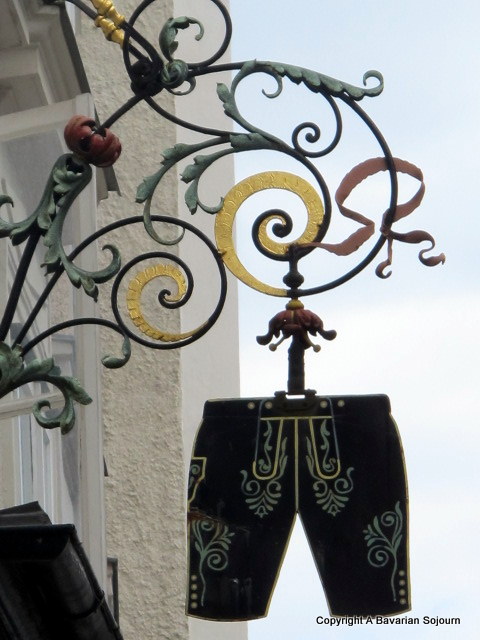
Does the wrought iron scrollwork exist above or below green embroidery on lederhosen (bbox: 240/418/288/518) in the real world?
above

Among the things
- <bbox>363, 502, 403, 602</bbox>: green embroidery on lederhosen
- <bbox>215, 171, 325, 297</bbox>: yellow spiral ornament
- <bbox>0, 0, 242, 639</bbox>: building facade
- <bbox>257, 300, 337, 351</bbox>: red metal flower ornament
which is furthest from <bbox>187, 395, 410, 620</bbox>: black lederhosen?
<bbox>0, 0, 242, 639</bbox>: building facade

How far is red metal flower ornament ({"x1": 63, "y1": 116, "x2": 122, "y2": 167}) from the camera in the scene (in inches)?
222

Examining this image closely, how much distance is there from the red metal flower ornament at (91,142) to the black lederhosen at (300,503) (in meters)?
0.80

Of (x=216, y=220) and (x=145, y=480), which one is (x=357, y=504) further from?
(x=145, y=480)

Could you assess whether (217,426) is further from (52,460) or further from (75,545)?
(52,460)

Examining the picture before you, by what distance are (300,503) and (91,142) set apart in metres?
1.18

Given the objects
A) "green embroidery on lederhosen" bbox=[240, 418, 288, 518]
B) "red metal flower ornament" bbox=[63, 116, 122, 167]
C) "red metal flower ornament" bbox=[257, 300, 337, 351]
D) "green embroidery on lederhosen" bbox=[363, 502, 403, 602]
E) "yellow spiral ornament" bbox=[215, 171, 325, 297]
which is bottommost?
"green embroidery on lederhosen" bbox=[363, 502, 403, 602]

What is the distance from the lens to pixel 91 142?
5648 mm

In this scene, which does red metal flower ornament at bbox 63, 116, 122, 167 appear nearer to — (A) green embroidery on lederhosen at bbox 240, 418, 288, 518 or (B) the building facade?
(A) green embroidery on lederhosen at bbox 240, 418, 288, 518

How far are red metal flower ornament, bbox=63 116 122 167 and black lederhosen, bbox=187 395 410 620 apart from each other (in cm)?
80

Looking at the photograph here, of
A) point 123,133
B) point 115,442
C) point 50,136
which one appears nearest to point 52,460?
point 50,136

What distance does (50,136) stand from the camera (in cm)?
773

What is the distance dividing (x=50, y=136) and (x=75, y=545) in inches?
113

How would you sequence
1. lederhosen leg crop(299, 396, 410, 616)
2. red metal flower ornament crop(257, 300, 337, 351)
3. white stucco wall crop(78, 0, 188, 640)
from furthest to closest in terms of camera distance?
white stucco wall crop(78, 0, 188, 640) → red metal flower ornament crop(257, 300, 337, 351) → lederhosen leg crop(299, 396, 410, 616)
